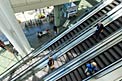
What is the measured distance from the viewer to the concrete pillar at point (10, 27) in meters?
8.12

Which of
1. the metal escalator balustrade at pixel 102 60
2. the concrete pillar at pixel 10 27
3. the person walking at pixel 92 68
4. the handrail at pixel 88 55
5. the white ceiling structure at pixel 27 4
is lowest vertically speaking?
the person walking at pixel 92 68

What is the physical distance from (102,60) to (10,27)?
191 inches

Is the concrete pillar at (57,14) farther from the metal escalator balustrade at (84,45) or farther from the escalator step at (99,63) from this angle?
the escalator step at (99,63)

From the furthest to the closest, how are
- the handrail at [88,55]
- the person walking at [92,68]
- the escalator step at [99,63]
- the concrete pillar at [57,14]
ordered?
the concrete pillar at [57,14] < the handrail at [88,55] < the escalator step at [99,63] < the person walking at [92,68]

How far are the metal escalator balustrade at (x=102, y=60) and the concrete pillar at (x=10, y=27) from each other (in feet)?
11.8

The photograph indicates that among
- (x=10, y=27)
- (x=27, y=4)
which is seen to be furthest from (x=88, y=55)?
(x=27, y=4)

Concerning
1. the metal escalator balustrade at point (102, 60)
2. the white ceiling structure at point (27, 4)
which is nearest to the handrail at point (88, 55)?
the metal escalator balustrade at point (102, 60)

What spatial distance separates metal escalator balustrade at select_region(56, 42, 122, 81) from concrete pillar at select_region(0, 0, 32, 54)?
11.8 ft

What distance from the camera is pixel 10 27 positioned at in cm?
948

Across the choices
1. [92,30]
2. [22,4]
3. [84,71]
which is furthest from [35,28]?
[84,71]

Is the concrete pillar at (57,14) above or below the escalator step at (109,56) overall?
above

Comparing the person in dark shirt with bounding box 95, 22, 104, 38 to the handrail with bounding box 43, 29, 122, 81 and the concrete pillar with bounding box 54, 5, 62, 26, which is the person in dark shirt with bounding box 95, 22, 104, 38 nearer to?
the handrail with bounding box 43, 29, 122, 81

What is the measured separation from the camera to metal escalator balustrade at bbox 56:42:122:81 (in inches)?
317

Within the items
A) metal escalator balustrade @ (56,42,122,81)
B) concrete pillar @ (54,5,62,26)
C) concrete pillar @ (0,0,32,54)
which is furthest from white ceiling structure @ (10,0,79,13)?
metal escalator balustrade @ (56,42,122,81)
